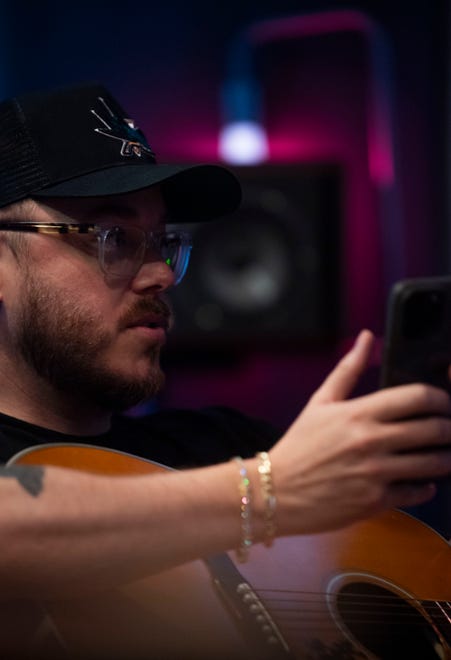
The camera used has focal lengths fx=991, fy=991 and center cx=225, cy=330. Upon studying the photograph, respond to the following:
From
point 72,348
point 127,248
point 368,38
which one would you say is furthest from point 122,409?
point 368,38

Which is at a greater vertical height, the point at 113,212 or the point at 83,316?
the point at 113,212

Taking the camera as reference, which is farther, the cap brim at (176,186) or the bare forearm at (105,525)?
the cap brim at (176,186)

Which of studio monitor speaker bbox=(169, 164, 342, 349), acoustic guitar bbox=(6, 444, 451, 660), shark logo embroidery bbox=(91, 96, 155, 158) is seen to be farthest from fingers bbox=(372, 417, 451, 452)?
studio monitor speaker bbox=(169, 164, 342, 349)

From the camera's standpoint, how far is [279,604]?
132 centimetres

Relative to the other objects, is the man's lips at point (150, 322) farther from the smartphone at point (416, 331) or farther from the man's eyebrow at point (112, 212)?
the smartphone at point (416, 331)

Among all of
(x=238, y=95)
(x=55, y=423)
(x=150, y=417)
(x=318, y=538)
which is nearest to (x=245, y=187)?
(x=238, y=95)

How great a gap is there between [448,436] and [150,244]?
801 millimetres

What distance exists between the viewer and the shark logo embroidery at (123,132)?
5.82ft

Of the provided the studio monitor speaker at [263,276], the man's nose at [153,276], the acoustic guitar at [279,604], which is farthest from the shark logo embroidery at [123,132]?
the studio monitor speaker at [263,276]

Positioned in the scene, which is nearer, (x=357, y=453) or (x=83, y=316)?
(x=357, y=453)

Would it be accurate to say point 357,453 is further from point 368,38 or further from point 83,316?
point 368,38

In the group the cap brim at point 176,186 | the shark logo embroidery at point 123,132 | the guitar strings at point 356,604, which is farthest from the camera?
the shark logo embroidery at point 123,132

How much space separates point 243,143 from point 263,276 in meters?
0.58

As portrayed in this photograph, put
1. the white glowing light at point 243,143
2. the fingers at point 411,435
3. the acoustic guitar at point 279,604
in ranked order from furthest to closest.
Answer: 1. the white glowing light at point 243,143
2. the acoustic guitar at point 279,604
3. the fingers at point 411,435
